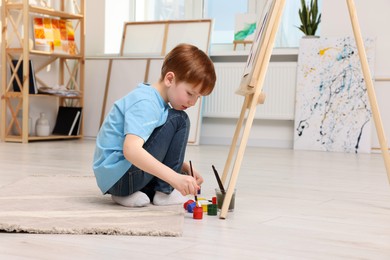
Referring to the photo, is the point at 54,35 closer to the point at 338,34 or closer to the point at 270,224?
the point at 338,34

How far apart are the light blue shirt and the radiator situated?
3184mm

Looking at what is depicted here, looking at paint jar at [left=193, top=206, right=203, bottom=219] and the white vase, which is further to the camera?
the white vase

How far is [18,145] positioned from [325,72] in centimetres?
250

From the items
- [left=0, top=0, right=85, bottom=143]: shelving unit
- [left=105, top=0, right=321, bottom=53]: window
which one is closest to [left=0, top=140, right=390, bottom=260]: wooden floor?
[left=0, top=0, right=85, bottom=143]: shelving unit

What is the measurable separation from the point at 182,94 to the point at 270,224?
0.48m

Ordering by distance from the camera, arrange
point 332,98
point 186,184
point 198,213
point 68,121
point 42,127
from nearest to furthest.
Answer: point 186,184 → point 198,213 → point 332,98 → point 42,127 → point 68,121

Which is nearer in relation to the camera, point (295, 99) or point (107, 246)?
point (107, 246)

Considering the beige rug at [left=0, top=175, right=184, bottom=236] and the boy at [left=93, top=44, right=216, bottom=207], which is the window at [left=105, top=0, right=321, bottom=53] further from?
the boy at [left=93, top=44, right=216, bottom=207]

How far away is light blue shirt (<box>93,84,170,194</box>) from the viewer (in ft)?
5.81

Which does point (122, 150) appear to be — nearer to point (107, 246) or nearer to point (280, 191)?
point (107, 246)

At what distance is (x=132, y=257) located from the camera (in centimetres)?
130

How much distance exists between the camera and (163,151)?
190 cm

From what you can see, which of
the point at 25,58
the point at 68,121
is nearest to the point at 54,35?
the point at 25,58

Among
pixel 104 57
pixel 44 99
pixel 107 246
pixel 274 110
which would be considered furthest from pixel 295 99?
pixel 107 246
